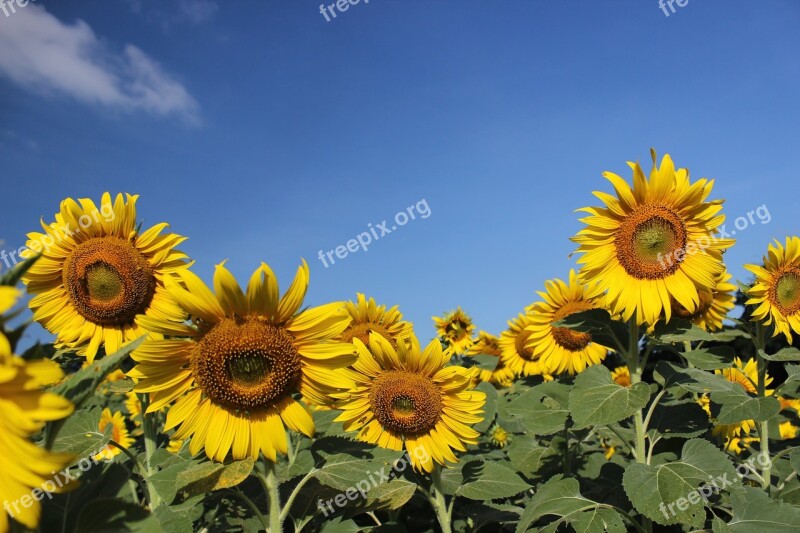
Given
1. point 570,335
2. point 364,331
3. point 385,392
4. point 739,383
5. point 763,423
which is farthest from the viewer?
point 570,335

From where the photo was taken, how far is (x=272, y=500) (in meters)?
2.82

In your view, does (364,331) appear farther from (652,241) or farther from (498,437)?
(498,437)

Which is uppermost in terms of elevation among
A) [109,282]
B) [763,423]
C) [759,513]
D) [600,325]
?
[109,282]

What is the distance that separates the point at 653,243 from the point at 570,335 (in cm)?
219

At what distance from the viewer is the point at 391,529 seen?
3953 mm

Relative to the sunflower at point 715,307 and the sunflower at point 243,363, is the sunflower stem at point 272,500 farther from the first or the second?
the sunflower at point 715,307

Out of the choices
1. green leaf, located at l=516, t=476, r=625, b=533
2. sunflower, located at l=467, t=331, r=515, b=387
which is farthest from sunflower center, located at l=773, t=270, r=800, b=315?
sunflower, located at l=467, t=331, r=515, b=387

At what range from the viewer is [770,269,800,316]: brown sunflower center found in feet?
16.1

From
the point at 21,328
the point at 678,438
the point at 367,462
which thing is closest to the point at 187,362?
the point at 367,462

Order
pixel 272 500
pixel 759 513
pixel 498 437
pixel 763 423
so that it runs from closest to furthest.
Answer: pixel 272 500 → pixel 759 513 → pixel 763 423 → pixel 498 437

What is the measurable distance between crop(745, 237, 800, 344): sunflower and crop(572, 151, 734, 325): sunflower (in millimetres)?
956

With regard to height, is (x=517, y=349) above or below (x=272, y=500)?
above

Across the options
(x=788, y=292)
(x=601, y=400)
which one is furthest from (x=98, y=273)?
(x=788, y=292)

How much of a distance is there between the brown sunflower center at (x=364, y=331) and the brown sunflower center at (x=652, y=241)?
1.90 m
